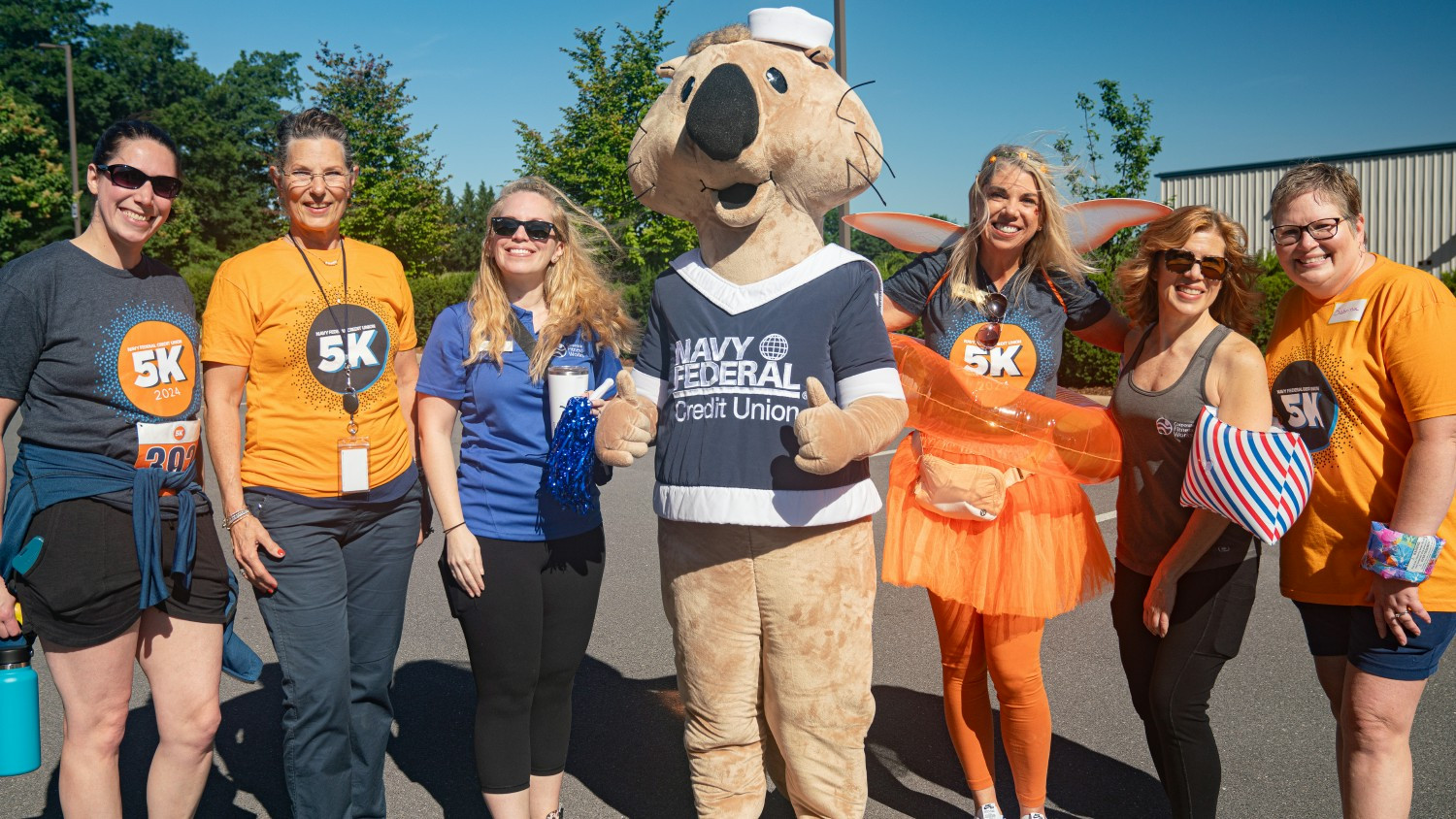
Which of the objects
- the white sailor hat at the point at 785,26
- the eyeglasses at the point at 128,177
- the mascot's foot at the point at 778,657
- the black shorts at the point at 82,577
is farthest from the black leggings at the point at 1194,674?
the eyeglasses at the point at 128,177

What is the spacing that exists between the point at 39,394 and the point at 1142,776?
385cm

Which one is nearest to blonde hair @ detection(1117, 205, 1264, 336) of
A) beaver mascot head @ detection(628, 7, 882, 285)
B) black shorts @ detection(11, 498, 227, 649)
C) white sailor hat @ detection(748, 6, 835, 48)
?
beaver mascot head @ detection(628, 7, 882, 285)

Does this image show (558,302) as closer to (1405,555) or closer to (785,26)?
(785,26)

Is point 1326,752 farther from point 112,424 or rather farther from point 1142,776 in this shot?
point 112,424

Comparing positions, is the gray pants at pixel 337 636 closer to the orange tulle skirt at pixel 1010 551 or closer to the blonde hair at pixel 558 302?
the blonde hair at pixel 558 302

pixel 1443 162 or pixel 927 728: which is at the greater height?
pixel 1443 162

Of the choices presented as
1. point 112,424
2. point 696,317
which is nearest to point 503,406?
point 696,317

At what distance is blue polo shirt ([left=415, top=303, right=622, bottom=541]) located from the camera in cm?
293

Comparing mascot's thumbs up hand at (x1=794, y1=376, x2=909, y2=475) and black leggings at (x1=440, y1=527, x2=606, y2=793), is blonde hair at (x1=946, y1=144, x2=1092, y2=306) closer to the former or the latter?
mascot's thumbs up hand at (x1=794, y1=376, x2=909, y2=475)

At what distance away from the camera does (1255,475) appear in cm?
251

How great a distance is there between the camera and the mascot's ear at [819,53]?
278cm

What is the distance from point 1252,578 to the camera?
2854 millimetres

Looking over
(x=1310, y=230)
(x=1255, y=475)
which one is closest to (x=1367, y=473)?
(x=1255, y=475)

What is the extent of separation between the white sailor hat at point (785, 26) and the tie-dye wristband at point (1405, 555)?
2.03 metres
